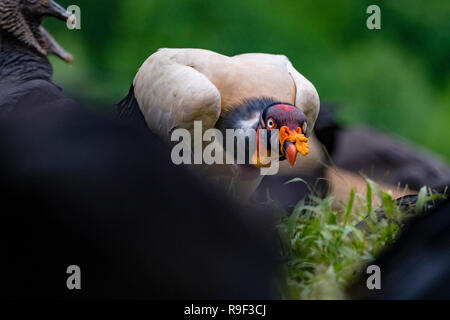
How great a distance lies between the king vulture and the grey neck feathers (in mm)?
203

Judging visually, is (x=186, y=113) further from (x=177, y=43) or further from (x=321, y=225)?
(x=177, y=43)

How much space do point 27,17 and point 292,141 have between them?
0.62 metres

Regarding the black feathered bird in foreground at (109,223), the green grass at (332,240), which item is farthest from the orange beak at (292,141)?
the black feathered bird in foreground at (109,223)

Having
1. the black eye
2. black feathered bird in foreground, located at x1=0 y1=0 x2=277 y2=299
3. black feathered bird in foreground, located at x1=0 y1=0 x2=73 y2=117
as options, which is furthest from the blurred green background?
black feathered bird in foreground, located at x1=0 y1=0 x2=277 y2=299

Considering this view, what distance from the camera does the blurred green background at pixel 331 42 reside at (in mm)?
2584

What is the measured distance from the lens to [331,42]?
114 inches

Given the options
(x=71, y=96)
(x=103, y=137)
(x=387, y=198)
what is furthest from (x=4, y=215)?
(x=387, y=198)

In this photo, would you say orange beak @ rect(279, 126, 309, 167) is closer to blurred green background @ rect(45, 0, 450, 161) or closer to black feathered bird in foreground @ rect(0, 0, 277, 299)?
black feathered bird in foreground @ rect(0, 0, 277, 299)

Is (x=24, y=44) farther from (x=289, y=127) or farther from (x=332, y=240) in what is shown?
(x=332, y=240)

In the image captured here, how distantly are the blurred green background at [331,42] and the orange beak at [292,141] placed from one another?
1122 mm

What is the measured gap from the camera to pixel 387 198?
4.02ft

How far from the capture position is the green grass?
1.03 meters

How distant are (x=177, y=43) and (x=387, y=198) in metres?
1.42

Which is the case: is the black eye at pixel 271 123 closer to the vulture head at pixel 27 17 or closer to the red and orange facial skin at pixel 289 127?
the red and orange facial skin at pixel 289 127
